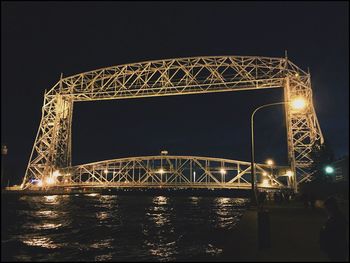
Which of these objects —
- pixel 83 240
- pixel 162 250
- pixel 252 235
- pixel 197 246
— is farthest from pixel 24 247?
pixel 252 235

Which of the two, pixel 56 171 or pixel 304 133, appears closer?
pixel 304 133

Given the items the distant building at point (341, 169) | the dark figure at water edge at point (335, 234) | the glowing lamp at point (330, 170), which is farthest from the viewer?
the glowing lamp at point (330, 170)

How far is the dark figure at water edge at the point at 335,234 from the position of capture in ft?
20.1

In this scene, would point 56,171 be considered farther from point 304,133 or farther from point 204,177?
point 304,133

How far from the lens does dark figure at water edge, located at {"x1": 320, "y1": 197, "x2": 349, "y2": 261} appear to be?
20.1ft

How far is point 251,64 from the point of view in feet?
147

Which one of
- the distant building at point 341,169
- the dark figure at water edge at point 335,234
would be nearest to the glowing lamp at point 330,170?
the distant building at point 341,169

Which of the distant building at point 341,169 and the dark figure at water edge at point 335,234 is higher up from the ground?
the distant building at point 341,169

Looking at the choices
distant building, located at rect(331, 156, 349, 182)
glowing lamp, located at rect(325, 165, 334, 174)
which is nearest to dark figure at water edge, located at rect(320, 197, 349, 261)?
distant building, located at rect(331, 156, 349, 182)

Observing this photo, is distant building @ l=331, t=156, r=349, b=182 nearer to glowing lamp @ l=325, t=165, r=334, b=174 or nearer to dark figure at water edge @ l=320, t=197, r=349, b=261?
glowing lamp @ l=325, t=165, r=334, b=174

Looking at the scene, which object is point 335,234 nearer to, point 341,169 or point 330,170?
point 330,170

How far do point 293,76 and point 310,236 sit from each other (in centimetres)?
3543

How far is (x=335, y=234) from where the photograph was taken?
6.16 meters

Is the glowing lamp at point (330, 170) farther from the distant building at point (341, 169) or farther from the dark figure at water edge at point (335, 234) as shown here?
the dark figure at water edge at point (335, 234)
